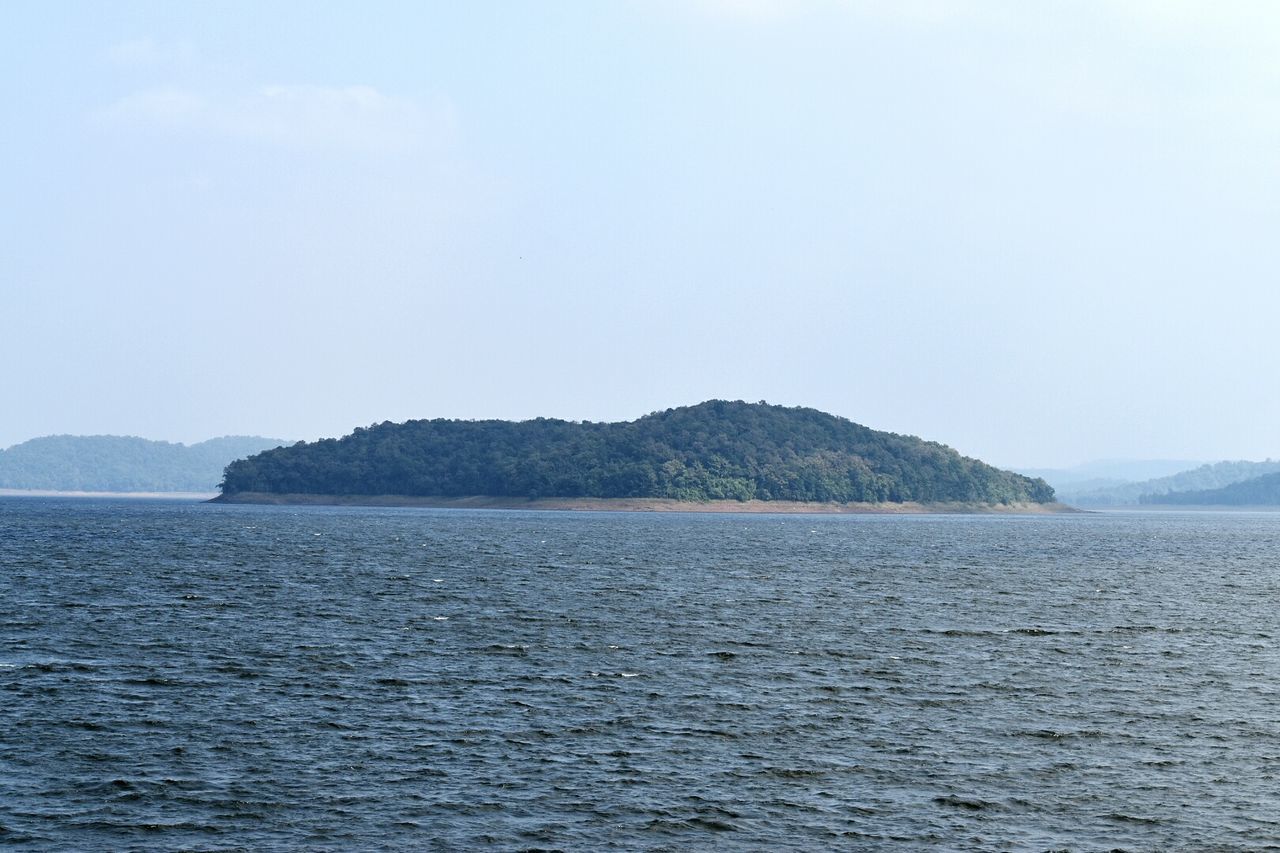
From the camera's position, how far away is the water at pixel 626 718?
31.0 meters

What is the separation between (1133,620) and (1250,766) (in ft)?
129

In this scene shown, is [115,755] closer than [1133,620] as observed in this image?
Yes

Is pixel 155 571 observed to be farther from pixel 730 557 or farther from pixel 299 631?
pixel 730 557

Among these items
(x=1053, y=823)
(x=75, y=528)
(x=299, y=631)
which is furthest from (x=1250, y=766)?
(x=75, y=528)

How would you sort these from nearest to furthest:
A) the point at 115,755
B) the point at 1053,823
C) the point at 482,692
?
the point at 1053,823 → the point at 115,755 → the point at 482,692

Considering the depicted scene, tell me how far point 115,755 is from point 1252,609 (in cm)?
A: 6938

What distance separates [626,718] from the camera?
140ft

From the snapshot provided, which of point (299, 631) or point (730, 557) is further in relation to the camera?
point (730, 557)

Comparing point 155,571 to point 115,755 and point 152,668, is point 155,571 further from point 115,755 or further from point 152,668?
point 115,755

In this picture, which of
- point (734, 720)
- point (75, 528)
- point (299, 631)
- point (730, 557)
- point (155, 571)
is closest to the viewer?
point (734, 720)

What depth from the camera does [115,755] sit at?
119ft

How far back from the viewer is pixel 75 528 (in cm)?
18512

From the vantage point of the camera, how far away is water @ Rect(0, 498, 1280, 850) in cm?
3103

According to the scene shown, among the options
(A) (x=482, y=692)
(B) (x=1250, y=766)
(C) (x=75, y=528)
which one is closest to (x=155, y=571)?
(A) (x=482, y=692)
